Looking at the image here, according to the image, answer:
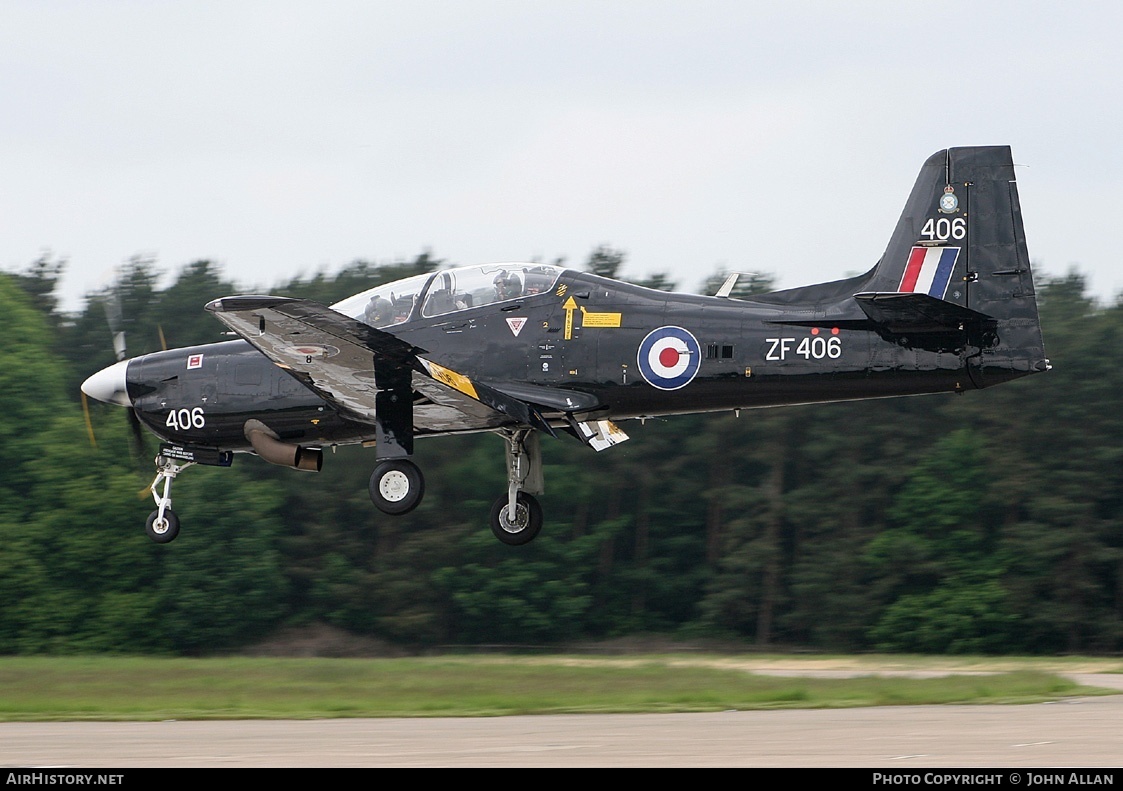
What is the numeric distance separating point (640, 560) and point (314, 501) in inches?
418

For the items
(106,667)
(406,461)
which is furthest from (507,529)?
(106,667)

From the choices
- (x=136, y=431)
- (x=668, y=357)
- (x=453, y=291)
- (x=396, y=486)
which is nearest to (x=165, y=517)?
(x=136, y=431)

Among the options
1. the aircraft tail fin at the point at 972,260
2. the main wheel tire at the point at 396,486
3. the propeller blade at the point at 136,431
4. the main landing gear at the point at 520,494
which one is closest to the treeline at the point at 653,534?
the propeller blade at the point at 136,431

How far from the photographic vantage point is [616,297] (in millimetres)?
16266

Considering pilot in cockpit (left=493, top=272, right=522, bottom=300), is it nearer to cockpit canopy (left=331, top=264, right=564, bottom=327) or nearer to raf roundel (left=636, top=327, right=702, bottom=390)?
cockpit canopy (left=331, top=264, right=564, bottom=327)

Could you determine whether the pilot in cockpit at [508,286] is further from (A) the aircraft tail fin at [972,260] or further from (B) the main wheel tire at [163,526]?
(B) the main wheel tire at [163,526]

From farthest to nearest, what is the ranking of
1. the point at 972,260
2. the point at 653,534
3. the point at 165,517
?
1. the point at 653,534
2. the point at 165,517
3. the point at 972,260

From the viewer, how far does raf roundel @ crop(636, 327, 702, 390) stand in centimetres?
1595

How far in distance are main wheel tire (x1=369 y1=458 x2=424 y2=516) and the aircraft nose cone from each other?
150 inches

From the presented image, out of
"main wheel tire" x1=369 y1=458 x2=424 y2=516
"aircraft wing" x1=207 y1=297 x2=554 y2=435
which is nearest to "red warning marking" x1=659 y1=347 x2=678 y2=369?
"aircraft wing" x1=207 y1=297 x2=554 y2=435

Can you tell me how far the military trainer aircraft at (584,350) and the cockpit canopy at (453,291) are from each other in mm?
23

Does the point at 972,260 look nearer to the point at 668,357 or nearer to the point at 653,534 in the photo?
the point at 668,357

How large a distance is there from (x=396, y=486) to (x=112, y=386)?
4277 mm

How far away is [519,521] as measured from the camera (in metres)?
17.8
